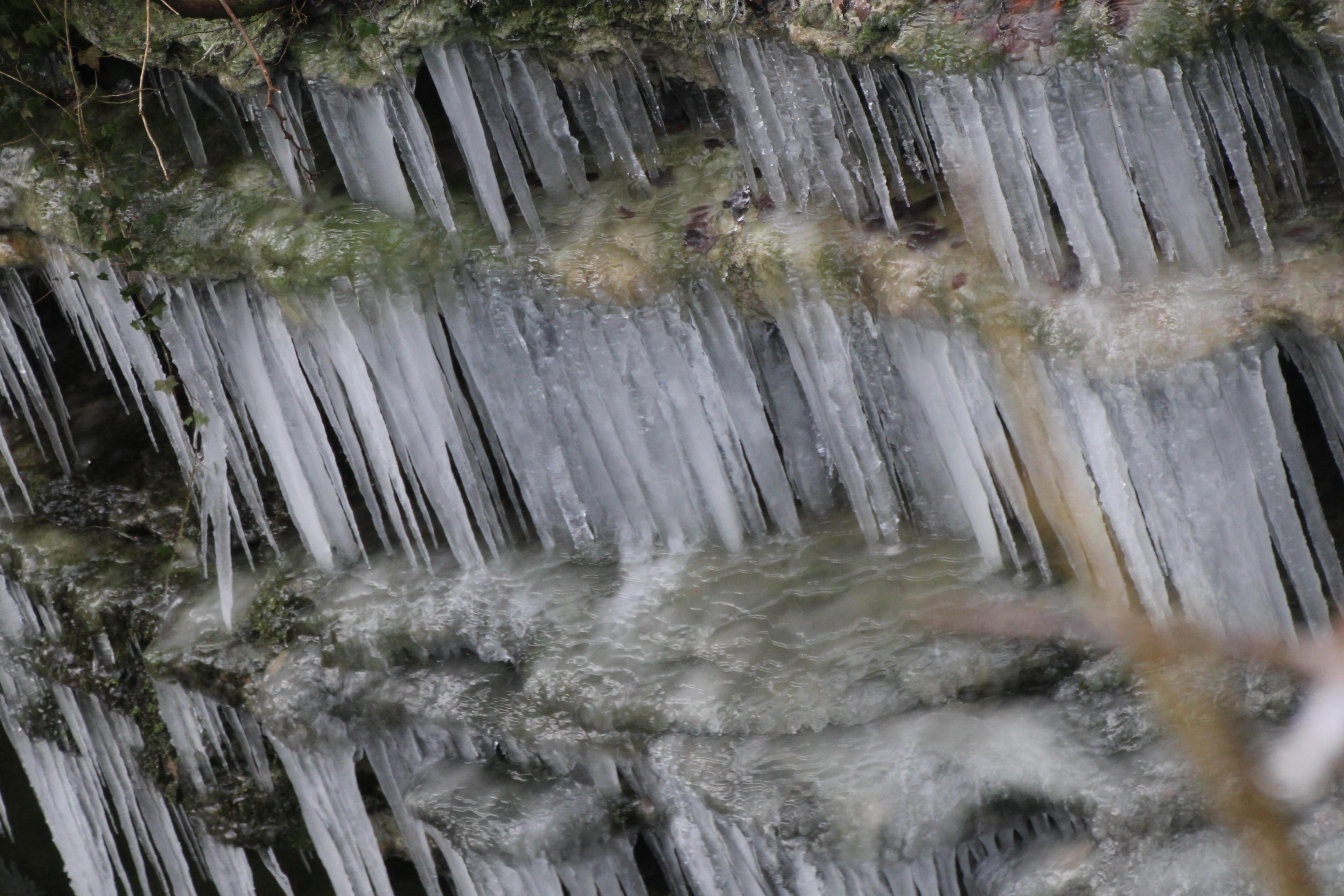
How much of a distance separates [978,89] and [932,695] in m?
1.79

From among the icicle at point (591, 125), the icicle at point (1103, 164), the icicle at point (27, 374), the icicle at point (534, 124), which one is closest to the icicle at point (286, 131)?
the icicle at point (534, 124)

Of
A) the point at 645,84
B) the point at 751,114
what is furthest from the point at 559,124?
the point at 751,114

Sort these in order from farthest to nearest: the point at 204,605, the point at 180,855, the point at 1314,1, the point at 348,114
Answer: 1. the point at 180,855
2. the point at 204,605
3. the point at 348,114
4. the point at 1314,1

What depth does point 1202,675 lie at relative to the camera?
12.0 ft

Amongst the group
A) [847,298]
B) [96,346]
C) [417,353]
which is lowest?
[847,298]

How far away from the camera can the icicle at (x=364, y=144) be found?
4504mm

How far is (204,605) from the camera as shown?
5.52m

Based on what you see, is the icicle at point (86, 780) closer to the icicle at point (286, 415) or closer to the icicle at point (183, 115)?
the icicle at point (286, 415)

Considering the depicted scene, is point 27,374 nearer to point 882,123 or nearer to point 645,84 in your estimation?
point 645,84

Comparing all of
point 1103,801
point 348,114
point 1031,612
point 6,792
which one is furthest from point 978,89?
point 6,792

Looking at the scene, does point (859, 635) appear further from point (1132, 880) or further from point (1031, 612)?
point (1132, 880)

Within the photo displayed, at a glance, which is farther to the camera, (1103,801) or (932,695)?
(932,695)

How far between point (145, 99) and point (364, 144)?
115 centimetres

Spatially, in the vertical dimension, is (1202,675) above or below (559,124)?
below
